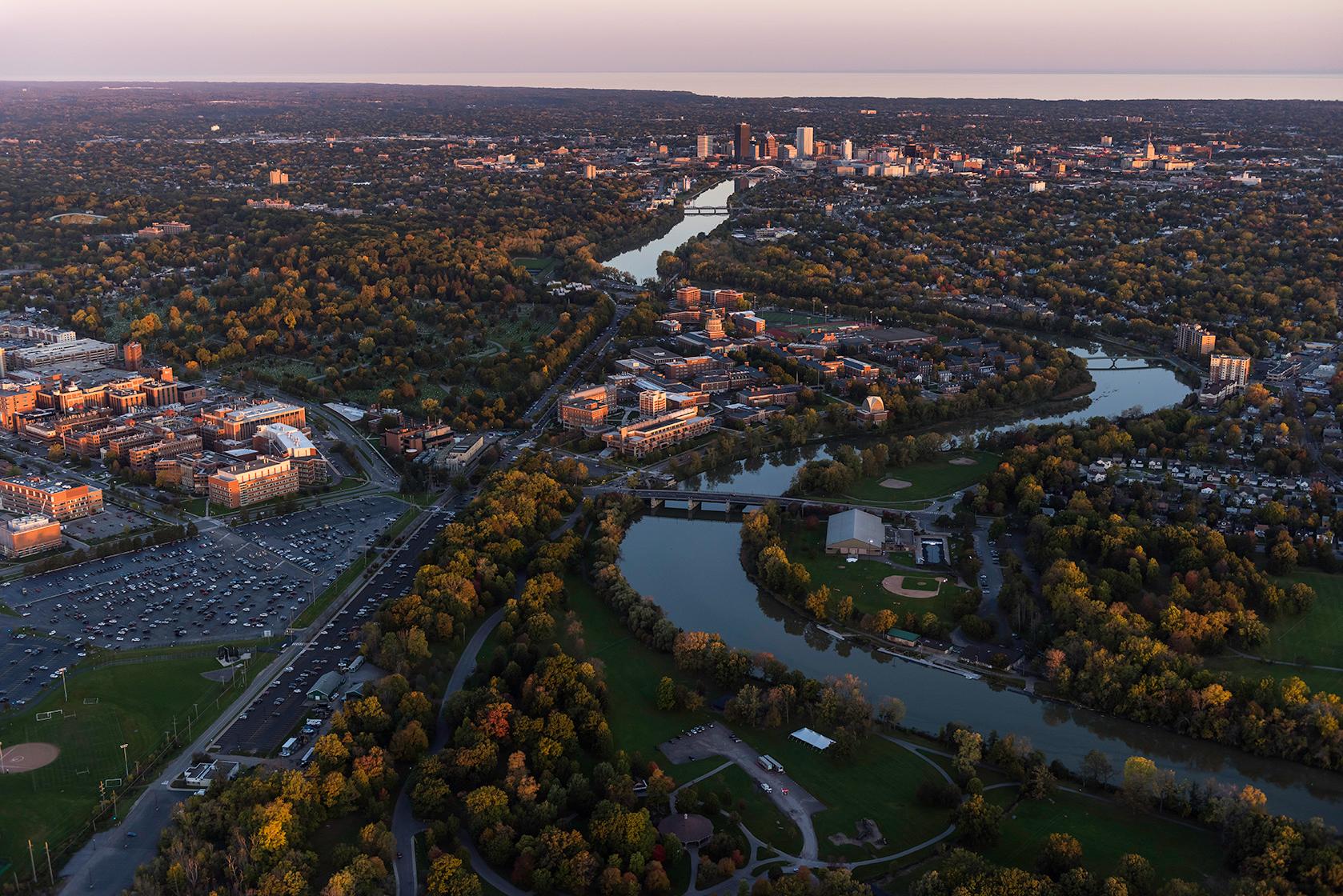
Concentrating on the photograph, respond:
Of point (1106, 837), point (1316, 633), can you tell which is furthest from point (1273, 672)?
point (1106, 837)

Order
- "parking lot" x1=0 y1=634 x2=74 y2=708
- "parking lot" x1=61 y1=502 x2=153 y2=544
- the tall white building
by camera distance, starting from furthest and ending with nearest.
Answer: the tall white building → "parking lot" x1=61 y1=502 x2=153 y2=544 → "parking lot" x1=0 y1=634 x2=74 y2=708

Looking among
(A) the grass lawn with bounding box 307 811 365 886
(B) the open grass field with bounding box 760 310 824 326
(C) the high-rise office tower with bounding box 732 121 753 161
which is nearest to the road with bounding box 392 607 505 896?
(A) the grass lawn with bounding box 307 811 365 886

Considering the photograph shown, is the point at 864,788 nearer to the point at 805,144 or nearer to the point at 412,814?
the point at 412,814

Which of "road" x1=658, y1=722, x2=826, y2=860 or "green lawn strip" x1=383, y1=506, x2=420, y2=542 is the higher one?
"green lawn strip" x1=383, y1=506, x2=420, y2=542

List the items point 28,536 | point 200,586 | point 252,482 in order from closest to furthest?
point 200,586 < point 28,536 < point 252,482

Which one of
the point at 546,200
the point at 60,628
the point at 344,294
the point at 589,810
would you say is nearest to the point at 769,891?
the point at 589,810

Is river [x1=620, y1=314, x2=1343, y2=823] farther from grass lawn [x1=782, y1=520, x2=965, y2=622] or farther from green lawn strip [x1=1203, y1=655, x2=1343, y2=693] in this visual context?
green lawn strip [x1=1203, y1=655, x2=1343, y2=693]

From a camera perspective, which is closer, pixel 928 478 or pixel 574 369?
pixel 928 478

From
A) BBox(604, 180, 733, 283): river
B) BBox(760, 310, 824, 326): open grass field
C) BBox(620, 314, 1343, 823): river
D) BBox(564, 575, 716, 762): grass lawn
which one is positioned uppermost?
BBox(604, 180, 733, 283): river
